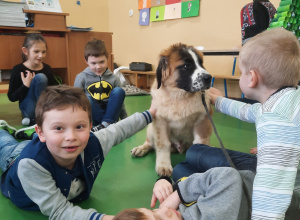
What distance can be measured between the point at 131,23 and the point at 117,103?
421 cm

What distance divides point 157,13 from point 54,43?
2632 millimetres

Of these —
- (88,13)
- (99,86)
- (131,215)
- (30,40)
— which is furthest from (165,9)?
(131,215)

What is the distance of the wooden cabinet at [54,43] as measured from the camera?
3107mm

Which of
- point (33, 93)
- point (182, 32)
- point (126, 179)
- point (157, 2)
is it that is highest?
point (157, 2)

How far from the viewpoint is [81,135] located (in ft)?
3.62

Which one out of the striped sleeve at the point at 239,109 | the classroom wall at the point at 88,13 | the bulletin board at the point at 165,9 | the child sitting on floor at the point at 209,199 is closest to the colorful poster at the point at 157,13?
the bulletin board at the point at 165,9

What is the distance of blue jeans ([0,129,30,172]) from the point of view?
157cm

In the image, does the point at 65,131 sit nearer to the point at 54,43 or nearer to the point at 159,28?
the point at 54,43

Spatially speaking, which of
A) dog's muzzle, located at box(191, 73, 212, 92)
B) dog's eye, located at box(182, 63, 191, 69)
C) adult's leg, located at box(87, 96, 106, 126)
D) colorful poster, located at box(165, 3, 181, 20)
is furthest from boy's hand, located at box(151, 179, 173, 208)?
colorful poster, located at box(165, 3, 181, 20)

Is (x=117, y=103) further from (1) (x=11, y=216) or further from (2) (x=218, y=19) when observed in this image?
(2) (x=218, y=19)

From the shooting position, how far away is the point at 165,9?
5.25m

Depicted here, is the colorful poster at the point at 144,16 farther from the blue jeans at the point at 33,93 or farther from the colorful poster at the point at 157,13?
the blue jeans at the point at 33,93

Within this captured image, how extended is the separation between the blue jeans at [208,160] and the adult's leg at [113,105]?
1.13m

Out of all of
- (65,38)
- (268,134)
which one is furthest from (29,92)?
(268,134)
